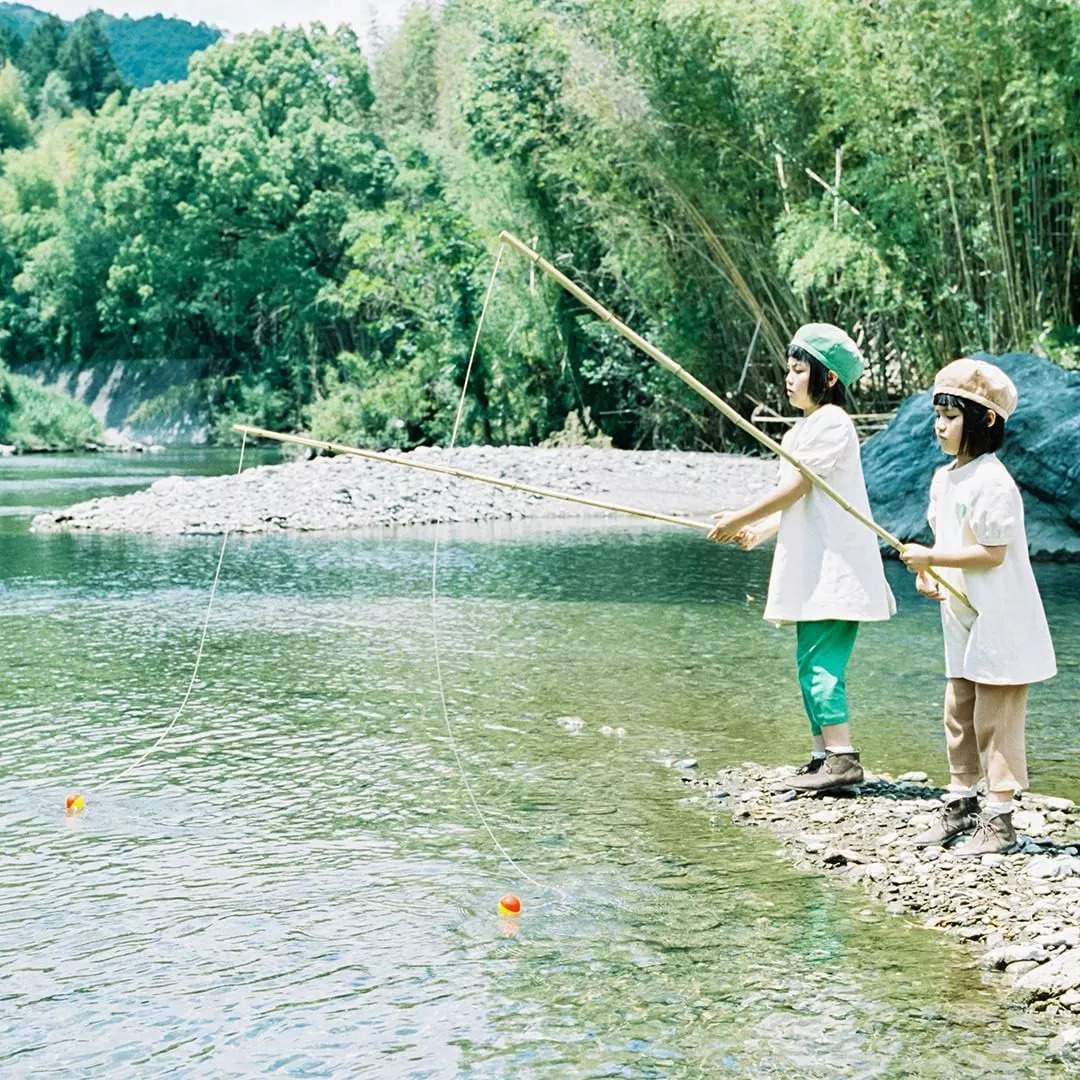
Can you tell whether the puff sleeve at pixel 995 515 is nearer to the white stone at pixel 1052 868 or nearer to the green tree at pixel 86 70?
the white stone at pixel 1052 868

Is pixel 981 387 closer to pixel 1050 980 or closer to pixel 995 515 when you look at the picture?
pixel 995 515

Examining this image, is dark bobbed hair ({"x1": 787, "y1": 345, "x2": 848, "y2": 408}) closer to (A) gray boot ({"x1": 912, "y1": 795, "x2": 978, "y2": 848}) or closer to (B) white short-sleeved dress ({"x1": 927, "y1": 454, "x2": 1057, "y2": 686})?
(B) white short-sleeved dress ({"x1": 927, "y1": 454, "x2": 1057, "y2": 686})

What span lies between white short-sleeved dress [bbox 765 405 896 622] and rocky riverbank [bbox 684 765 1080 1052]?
28.8 inches

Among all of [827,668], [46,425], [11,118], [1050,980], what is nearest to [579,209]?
[46,425]

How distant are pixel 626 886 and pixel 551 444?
26.9 m

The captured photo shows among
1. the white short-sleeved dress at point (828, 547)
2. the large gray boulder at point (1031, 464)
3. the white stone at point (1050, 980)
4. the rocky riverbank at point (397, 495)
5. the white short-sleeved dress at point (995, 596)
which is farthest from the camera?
the rocky riverbank at point (397, 495)

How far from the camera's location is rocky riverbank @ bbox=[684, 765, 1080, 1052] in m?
4.36

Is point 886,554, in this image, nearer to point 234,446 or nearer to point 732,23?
point 732,23

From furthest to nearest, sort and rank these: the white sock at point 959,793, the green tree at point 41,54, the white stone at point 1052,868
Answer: the green tree at point 41,54
the white sock at point 959,793
the white stone at point 1052,868

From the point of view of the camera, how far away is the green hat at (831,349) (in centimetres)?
620

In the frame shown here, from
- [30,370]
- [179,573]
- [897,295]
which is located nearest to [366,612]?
[179,573]

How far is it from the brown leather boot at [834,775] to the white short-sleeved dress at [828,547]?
1.80 ft

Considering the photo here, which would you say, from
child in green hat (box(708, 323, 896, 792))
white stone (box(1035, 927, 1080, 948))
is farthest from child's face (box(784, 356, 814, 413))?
→ white stone (box(1035, 927, 1080, 948))

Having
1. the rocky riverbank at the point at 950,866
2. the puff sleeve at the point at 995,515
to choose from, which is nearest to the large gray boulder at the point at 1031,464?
the rocky riverbank at the point at 950,866
